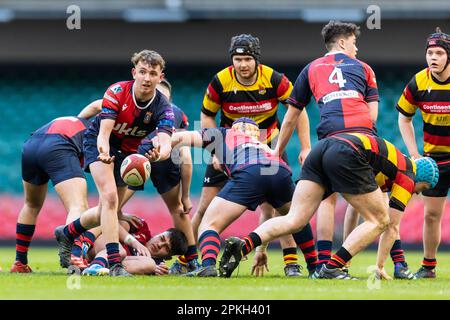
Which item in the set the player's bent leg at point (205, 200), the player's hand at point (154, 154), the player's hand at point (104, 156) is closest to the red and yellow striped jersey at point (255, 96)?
the player's bent leg at point (205, 200)

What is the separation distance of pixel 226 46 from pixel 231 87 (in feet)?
37.5

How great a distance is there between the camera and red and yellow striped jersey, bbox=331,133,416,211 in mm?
8461

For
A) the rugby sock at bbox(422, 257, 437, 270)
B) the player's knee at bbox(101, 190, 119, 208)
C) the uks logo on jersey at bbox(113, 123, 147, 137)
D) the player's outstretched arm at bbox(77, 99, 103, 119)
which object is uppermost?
the player's outstretched arm at bbox(77, 99, 103, 119)

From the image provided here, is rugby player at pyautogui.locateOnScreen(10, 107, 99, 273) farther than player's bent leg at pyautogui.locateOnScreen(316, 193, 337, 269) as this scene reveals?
Yes

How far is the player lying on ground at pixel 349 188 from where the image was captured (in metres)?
8.36

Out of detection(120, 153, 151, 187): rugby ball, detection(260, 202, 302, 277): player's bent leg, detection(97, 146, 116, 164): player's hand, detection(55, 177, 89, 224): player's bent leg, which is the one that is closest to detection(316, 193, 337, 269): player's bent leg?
detection(260, 202, 302, 277): player's bent leg

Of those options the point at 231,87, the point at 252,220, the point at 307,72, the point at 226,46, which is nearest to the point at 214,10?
the point at 226,46

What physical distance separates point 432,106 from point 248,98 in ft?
6.54

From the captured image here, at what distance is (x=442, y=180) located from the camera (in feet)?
34.0

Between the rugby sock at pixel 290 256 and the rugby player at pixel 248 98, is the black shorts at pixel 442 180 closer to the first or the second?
the rugby player at pixel 248 98

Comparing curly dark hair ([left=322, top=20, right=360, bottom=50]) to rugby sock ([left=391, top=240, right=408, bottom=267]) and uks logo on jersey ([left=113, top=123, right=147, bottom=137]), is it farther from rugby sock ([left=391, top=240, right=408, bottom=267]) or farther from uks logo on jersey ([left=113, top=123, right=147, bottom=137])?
rugby sock ([left=391, top=240, right=408, bottom=267])

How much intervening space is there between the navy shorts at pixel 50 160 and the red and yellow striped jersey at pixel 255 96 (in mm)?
1769

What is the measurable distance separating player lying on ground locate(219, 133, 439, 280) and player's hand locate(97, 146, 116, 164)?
1322 mm
